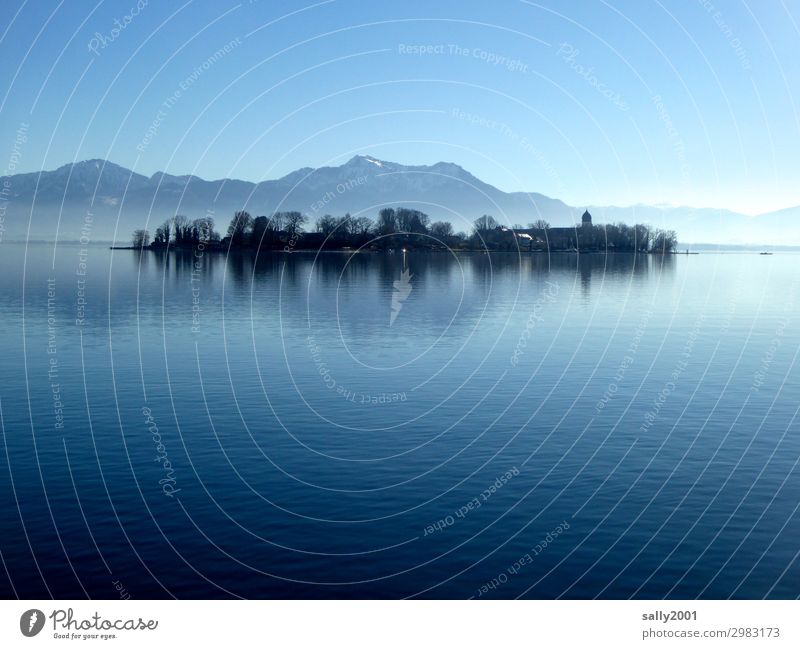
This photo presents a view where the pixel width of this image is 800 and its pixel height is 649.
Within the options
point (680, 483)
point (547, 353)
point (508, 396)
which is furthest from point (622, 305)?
point (680, 483)

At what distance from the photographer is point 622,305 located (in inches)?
4788

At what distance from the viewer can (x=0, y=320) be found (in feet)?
307

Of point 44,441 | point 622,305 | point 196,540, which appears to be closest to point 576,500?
point 196,540

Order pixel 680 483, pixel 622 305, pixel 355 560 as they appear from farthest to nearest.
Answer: pixel 622 305 < pixel 680 483 < pixel 355 560

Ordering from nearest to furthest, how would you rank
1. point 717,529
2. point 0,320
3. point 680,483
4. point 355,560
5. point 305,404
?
1. point 355,560
2. point 717,529
3. point 680,483
4. point 305,404
5. point 0,320

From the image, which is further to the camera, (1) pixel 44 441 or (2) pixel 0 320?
(2) pixel 0 320

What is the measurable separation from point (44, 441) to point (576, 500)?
79.6 ft

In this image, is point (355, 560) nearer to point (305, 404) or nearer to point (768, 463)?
point (768, 463)

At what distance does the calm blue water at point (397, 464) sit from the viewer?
96.8 feet

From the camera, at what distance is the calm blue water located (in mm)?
29500

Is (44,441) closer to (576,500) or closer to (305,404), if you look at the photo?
(305,404)

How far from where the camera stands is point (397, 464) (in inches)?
1639
